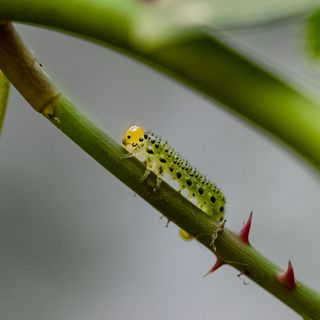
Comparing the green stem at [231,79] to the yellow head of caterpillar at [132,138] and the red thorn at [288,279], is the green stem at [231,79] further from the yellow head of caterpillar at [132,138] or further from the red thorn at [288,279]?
the yellow head of caterpillar at [132,138]

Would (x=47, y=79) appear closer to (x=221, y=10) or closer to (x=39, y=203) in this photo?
(x=221, y=10)

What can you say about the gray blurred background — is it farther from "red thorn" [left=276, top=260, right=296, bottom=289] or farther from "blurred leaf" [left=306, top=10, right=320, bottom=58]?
"blurred leaf" [left=306, top=10, right=320, bottom=58]

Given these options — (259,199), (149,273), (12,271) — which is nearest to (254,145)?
(259,199)

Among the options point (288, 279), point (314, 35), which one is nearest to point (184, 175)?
point (288, 279)

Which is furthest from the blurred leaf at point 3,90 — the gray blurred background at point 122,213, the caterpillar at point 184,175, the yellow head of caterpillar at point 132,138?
the gray blurred background at point 122,213

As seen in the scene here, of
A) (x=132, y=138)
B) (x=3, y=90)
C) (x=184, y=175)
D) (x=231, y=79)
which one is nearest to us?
(x=231, y=79)

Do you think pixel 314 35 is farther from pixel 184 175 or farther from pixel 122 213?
pixel 122 213
